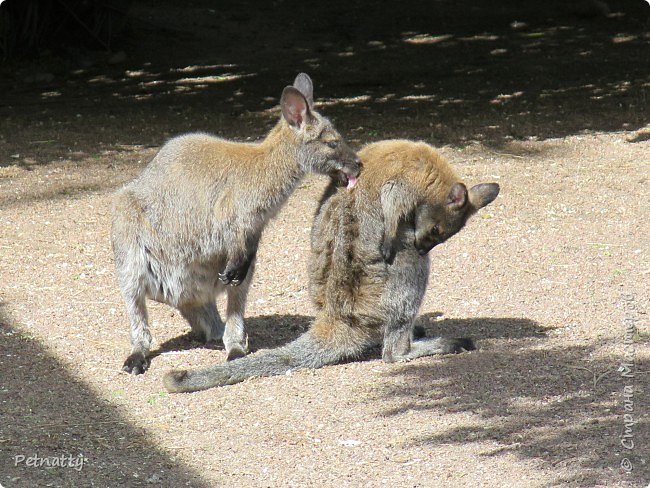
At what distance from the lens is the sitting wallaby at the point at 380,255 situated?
15.8ft

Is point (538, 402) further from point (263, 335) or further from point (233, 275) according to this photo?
point (263, 335)

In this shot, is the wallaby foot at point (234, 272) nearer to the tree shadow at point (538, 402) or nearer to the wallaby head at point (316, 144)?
the wallaby head at point (316, 144)

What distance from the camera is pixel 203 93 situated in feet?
39.8

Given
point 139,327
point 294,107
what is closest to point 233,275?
point 139,327

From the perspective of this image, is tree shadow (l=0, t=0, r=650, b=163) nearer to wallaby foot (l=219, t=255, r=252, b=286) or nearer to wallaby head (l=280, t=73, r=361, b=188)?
wallaby head (l=280, t=73, r=361, b=188)

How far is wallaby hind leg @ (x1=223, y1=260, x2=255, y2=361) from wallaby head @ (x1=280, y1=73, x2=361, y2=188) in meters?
0.66

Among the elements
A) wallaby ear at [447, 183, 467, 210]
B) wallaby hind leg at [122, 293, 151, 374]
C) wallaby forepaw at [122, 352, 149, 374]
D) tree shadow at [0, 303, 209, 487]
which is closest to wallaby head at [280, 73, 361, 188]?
wallaby ear at [447, 183, 467, 210]

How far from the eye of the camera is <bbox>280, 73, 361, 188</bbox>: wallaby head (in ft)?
16.1

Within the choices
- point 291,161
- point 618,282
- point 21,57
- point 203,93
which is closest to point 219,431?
point 291,161

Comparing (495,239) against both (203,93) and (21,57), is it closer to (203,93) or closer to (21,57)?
(203,93)

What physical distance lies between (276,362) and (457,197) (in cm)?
124

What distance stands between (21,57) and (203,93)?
11.0ft

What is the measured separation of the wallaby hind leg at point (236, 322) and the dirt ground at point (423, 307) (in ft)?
0.62

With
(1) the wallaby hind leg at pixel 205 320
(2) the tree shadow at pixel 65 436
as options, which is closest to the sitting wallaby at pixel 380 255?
(1) the wallaby hind leg at pixel 205 320
